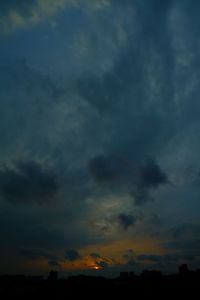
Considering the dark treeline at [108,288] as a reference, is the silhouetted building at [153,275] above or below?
above

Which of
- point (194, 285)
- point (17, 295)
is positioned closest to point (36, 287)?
point (17, 295)

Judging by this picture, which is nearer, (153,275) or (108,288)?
(108,288)

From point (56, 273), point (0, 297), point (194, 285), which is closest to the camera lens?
point (0, 297)

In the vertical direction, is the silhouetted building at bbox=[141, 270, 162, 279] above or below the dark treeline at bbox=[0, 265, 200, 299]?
above

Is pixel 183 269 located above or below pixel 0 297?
above

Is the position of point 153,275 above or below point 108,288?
above

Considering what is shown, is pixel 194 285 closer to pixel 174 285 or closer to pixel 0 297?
pixel 174 285

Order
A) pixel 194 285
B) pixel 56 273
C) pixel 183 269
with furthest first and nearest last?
pixel 56 273 → pixel 183 269 → pixel 194 285

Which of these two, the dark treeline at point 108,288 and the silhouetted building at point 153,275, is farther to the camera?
the silhouetted building at point 153,275

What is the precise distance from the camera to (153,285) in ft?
151

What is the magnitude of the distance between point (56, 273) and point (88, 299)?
3291cm

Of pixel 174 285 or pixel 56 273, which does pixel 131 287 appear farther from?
pixel 56 273

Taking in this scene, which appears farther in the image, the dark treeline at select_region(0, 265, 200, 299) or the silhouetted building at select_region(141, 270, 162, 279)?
the silhouetted building at select_region(141, 270, 162, 279)

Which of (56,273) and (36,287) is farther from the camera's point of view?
(56,273)
